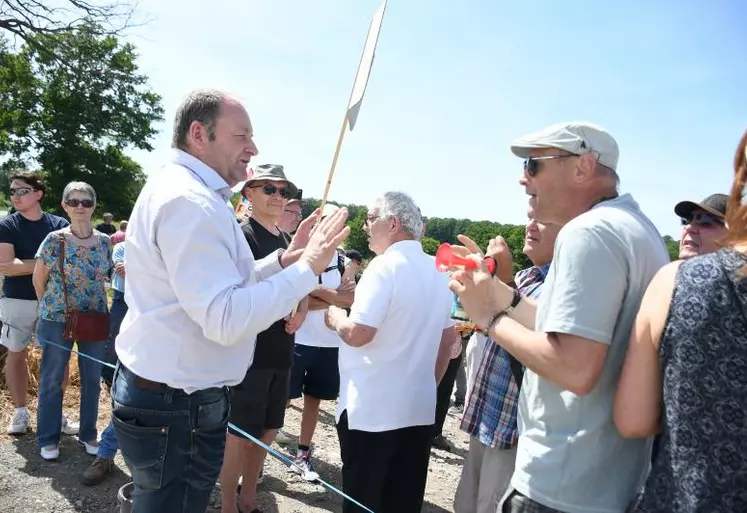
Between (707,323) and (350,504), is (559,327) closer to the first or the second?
(707,323)

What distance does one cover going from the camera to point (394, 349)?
2.96 m

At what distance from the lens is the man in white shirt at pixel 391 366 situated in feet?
9.54

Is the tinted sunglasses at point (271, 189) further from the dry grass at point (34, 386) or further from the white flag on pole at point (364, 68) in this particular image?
the dry grass at point (34, 386)

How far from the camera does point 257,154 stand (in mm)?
2250

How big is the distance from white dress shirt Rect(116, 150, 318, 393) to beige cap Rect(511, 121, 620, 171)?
0.99 metres

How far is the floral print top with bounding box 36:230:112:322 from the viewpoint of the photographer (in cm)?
413

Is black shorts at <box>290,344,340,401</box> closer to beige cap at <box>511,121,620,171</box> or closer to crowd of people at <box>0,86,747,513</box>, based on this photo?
crowd of people at <box>0,86,747,513</box>

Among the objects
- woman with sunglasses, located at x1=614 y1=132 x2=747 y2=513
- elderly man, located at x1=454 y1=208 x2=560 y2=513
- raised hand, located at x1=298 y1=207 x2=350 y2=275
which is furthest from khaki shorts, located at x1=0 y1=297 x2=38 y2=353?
woman with sunglasses, located at x1=614 y1=132 x2=747 y2=513

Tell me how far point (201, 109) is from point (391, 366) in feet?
5.52

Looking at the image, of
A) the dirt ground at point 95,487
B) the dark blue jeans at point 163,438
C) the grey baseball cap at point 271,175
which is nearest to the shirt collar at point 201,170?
the dark blue jeans at point 163,438

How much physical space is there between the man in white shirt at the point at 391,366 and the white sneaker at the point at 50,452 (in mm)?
2599

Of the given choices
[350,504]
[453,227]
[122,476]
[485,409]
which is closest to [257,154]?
[485,409]

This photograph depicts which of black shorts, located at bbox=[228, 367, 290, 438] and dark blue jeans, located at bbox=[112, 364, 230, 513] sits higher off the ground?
dark blue jeans, located at bbox=[112, 364, 230, 513]

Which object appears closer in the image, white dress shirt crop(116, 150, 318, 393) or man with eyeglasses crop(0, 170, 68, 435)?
white dress shirt crop(116, 150, 318, 393)
